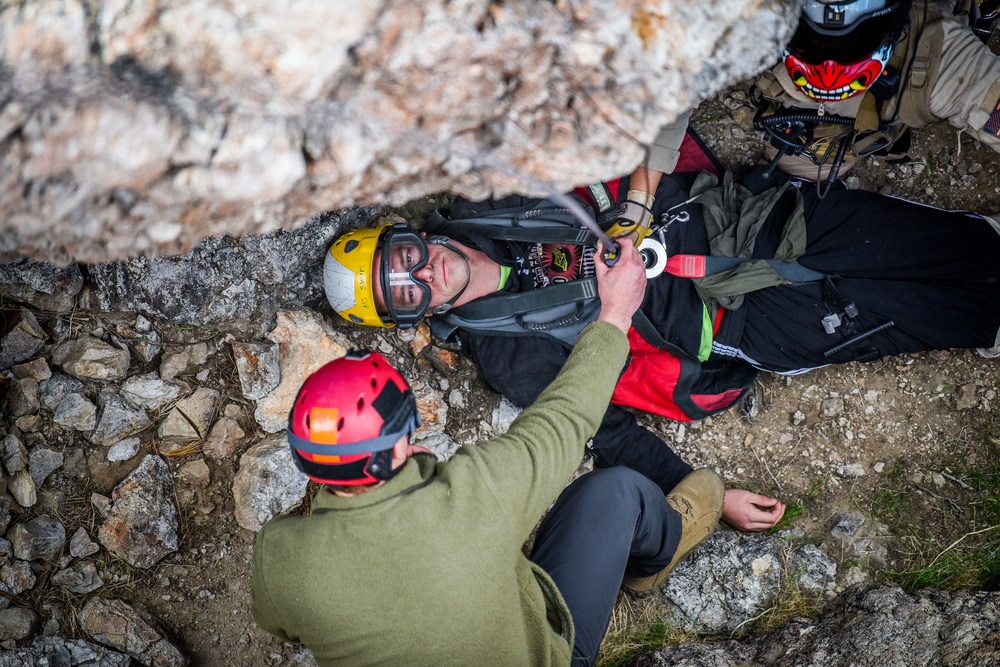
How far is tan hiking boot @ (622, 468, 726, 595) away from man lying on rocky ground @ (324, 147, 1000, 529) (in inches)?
8.3

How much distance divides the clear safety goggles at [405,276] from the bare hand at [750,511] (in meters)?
2.61

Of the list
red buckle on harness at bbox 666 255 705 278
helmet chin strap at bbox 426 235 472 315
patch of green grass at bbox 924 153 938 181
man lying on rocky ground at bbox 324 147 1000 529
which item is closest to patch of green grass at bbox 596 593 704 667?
man lying on rocky ground at bbox 324 147 1000 529

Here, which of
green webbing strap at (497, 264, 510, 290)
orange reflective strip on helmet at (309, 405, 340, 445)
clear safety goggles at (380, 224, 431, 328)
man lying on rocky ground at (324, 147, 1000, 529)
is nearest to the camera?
orange reflective strip on helmet at (309, 405, 340, 445)

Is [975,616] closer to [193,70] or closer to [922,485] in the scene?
[922,485]

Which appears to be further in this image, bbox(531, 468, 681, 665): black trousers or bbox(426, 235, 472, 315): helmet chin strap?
bbox(426, 235, 472, 315): helmet chin strap

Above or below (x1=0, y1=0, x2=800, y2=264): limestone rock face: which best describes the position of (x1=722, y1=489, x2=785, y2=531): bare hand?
below

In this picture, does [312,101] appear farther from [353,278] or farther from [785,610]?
[785,610]

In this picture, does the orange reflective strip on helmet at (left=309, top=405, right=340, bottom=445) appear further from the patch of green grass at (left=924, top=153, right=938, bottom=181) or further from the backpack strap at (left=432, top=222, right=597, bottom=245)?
the patch of green grass at (left=924, top=153, right=938, bottom=181)

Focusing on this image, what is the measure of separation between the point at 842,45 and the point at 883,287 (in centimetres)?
185

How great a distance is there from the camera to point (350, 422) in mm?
2938

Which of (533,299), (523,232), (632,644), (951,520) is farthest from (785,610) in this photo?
(523,232)

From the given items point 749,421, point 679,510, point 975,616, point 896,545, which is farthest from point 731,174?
point 975,616

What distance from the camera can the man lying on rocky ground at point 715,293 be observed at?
14.9 feet

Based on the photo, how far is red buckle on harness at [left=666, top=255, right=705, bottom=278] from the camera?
15.8 feet
